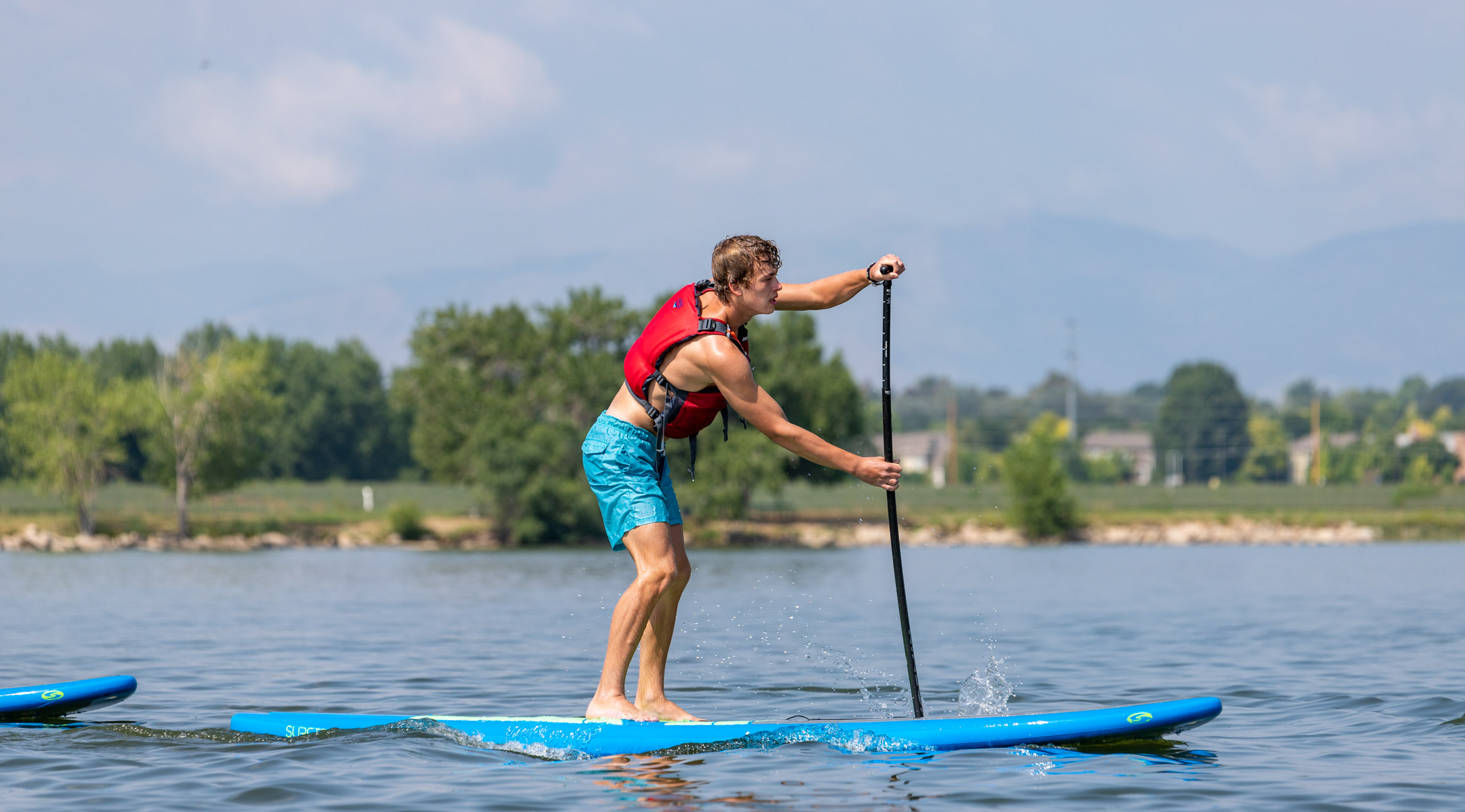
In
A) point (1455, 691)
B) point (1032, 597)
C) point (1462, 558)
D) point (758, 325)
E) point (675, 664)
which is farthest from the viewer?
point (758, 325)

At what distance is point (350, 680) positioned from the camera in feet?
41.4

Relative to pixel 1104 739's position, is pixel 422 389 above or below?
above

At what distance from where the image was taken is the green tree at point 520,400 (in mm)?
62312

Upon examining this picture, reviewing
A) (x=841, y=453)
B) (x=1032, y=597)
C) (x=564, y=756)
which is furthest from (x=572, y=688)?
(x=1032, y=597)

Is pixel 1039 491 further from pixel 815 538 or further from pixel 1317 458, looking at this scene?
pixel 1317 458

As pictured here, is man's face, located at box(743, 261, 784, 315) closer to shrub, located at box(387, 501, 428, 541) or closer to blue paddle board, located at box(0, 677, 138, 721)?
blue paddle board, located at box(0, 677, 138, 721)

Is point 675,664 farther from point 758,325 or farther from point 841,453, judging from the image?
point 758,325

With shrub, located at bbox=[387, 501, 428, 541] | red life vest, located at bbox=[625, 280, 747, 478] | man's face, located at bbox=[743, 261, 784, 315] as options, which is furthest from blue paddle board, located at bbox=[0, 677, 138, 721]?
shrub, located at bbox=[387, 501, 428, 541]

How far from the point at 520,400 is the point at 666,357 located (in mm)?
59111

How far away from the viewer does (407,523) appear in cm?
6456

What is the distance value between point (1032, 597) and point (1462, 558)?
1014 inches

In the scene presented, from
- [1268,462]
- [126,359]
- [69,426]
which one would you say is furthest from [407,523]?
[1268,462]

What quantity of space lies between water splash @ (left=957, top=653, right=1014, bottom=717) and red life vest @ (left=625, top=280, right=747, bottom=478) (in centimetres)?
271

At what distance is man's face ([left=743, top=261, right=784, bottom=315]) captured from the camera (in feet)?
25.9
